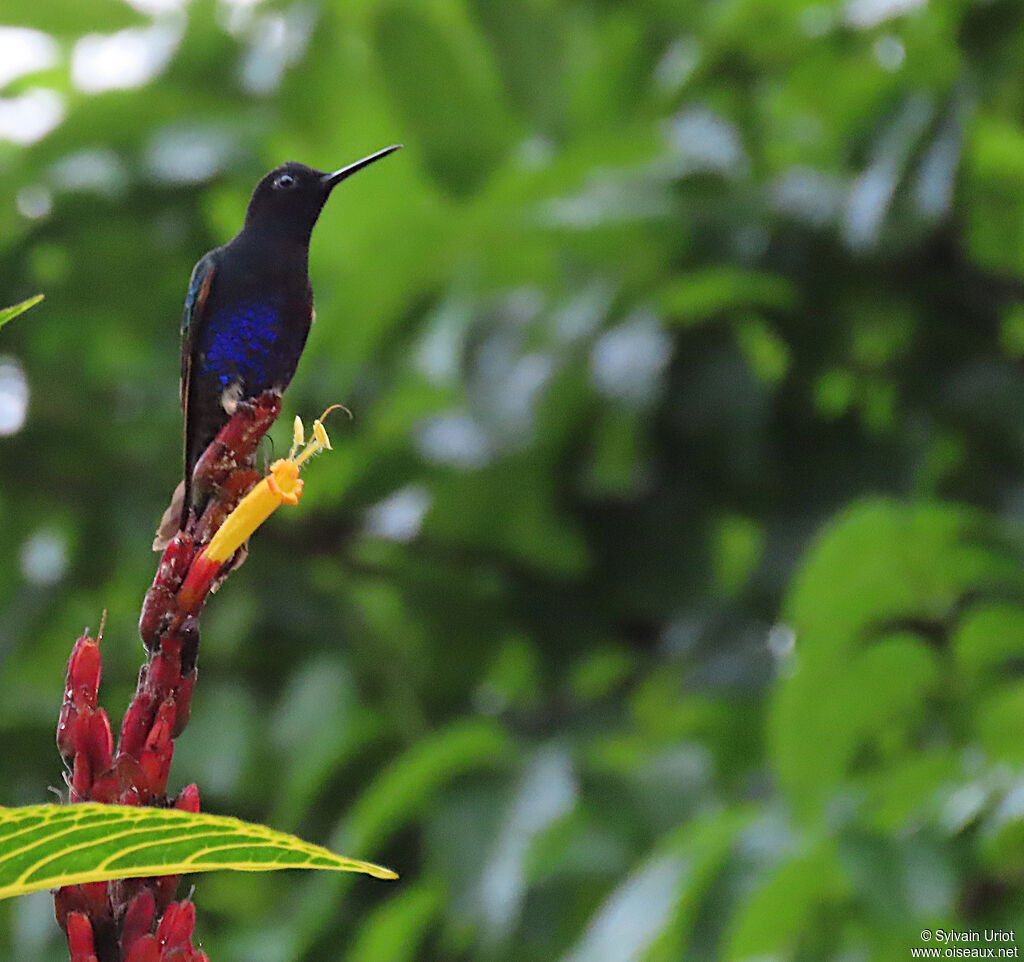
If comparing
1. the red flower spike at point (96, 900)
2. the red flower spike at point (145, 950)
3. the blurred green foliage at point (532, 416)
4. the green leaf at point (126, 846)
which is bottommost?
the red flower spike at point (145, 950)

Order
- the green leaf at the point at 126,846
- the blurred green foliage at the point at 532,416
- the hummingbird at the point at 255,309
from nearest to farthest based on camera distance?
the green leaf at the point at 126,846 < the hummingbird at the point at 255,309 < the blurred green foliage at the point at 532,416

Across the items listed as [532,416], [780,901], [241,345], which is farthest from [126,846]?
[532,416]

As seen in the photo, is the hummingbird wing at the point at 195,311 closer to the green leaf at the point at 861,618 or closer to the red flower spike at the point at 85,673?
the red flower spike at the point at 85,673

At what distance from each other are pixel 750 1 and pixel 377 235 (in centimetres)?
49

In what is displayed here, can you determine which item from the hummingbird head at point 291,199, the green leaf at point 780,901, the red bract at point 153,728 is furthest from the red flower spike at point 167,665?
the green leaf at point 780,901

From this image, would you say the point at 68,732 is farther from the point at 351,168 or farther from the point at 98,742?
the point at 351,168

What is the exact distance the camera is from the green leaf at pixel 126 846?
0.26 meters

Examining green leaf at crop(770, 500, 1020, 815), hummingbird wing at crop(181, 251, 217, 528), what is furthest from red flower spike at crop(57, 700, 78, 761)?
green leaf at crop(770, 500, 1020, 815)

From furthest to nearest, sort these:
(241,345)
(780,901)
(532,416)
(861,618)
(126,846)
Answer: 1. (532,416)
2. (861,618)
3. (780,901)
4. (241,345)
5. (126,846)

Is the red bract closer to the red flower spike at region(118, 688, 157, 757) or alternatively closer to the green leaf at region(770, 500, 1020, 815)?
the red flower spike at region(118, 688, 157, 757)

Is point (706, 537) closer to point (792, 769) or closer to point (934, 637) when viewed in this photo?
point (934, 637)

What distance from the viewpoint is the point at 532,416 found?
57.5 inches

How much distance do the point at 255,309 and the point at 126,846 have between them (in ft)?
0.58

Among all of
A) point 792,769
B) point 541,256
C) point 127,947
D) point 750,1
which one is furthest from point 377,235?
point 127,947
